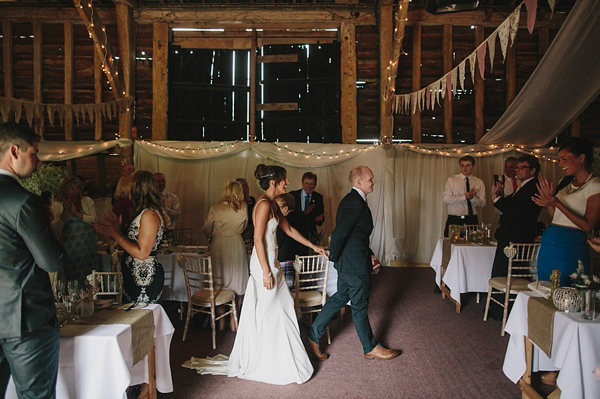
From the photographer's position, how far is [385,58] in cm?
786

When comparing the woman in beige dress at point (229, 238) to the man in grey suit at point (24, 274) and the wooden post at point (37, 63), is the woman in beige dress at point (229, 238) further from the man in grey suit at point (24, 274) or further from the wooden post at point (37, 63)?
the wooden post at point (37, 63)

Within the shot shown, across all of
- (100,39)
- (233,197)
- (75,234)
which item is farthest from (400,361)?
(100,39)

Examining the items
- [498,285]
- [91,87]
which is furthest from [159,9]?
[498,285]

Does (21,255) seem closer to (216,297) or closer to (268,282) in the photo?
(268,282)

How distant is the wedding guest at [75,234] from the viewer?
428cm

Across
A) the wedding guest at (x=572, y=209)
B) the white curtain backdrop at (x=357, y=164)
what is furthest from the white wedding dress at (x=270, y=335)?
the white curtain backdrop at (x=357, y=164)

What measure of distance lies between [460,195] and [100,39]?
243 inches

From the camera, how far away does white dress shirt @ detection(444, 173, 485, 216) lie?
619 cm

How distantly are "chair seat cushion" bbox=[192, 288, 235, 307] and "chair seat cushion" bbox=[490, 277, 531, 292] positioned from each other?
2883mm

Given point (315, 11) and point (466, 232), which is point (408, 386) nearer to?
point (466, 232)

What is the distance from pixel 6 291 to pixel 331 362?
276cm

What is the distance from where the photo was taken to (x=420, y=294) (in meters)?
6.26

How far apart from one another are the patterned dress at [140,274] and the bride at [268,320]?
755mm

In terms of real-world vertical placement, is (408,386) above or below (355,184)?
below
